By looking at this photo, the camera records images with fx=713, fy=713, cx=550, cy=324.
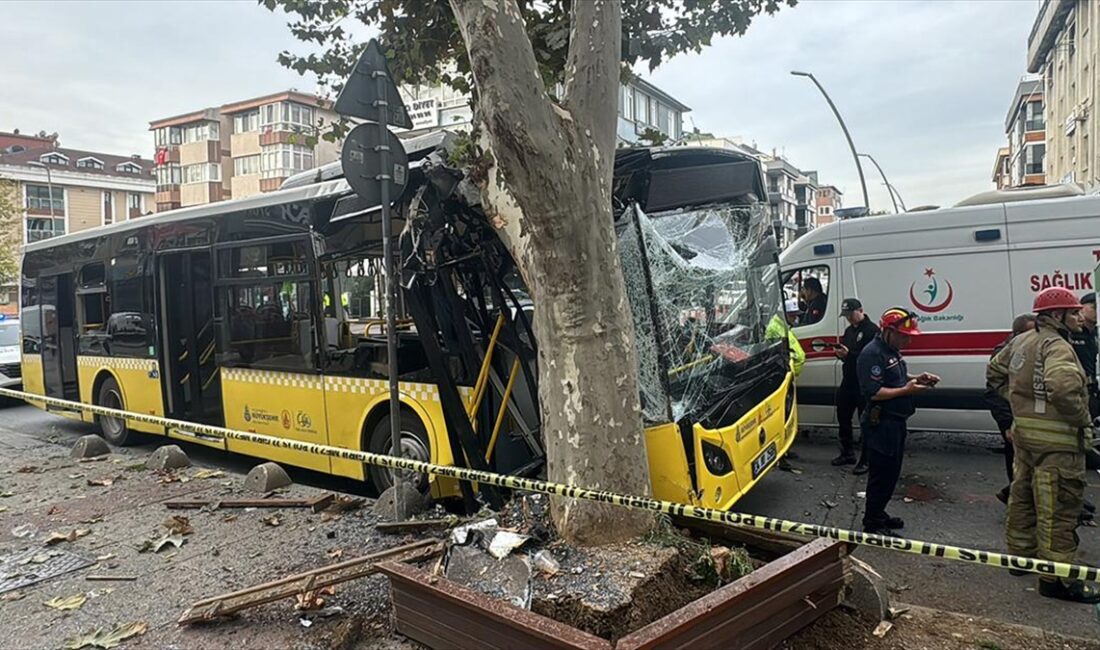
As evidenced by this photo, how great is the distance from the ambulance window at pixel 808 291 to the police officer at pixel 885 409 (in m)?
2.84

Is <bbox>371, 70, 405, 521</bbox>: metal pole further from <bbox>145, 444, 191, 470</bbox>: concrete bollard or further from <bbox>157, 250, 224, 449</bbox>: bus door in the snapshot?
<bbox>157, 250, 224, 449</bbox>: bus door

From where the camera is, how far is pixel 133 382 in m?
9.16

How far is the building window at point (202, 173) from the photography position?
184 ft

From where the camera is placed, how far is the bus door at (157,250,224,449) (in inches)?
325

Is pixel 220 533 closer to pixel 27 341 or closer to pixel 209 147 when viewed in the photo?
pixel 27 341

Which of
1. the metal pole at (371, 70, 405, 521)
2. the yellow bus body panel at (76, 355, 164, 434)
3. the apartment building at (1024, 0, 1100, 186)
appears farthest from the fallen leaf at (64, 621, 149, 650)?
the apartment building at (1024, 0, 1100, 186)

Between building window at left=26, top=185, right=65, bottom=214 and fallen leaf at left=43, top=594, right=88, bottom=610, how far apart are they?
64836mm

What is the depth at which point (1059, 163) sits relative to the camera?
37.1m

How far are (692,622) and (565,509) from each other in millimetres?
1117

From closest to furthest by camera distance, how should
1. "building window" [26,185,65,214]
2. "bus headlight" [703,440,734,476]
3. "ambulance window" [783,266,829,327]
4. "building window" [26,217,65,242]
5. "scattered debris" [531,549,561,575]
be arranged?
"scattered debris" [531,549,561,575] → "bus headlight" [703,440,734,476] → "ambulance window" [783,266,829,327] → "building window" [26,185,65,214] → "building window" [26,217,65,242]

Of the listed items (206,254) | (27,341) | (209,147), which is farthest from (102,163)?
(206,254)

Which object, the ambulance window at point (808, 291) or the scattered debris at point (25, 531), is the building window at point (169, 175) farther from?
the ambulance window at point (808, 291)

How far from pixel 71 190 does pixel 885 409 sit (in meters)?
69.5

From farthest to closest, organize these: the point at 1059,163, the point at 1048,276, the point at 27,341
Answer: the point at 1059,163 → the point at 27,341 → the point at 1048,276
